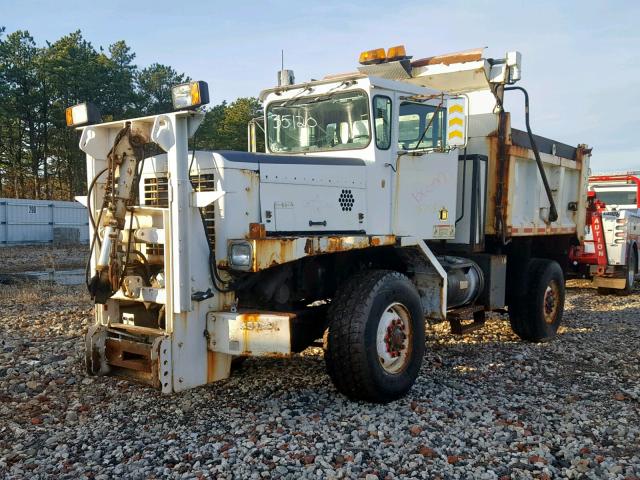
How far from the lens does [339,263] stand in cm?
562

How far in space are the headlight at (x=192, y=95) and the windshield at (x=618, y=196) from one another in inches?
569

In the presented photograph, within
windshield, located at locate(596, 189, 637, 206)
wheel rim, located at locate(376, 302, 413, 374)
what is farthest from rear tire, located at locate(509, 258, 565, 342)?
windshield, located at locate(596, 189, 637, 206)

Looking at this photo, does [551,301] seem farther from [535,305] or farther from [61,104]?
[61,104]

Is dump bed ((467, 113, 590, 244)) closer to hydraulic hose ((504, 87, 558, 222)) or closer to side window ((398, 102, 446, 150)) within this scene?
hydraulic hose ((504, 87, 558, 222))

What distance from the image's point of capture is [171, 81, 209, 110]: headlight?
420cm

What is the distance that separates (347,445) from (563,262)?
654 centimetres

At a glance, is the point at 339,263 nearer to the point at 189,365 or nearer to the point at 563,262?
the point at 189,365

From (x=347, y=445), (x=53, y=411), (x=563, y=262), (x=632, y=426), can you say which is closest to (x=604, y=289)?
(x=563, y=262)

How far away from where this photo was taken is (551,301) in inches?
326

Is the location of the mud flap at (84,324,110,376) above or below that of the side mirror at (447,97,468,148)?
below

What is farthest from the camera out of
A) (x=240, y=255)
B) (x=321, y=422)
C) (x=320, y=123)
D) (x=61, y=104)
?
(x=61, y=104)

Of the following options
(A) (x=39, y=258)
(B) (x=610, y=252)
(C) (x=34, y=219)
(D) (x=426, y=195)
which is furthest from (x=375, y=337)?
(C) (x=34, y=219)

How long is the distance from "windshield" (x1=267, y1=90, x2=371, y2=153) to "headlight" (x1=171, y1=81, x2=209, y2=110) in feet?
5.93

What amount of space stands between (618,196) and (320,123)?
503 inches
